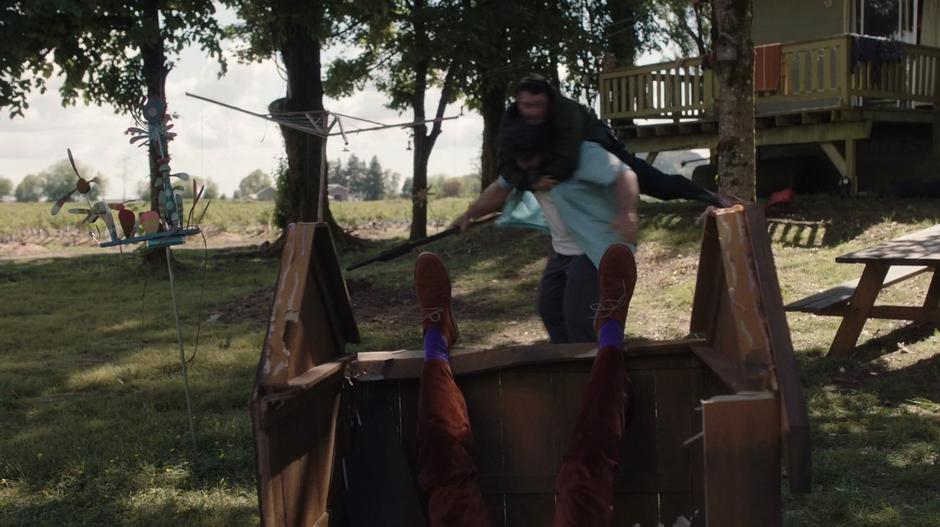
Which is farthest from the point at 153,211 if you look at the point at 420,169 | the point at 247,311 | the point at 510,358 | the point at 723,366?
the point at 420,169

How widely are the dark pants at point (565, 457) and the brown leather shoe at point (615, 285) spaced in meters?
0.15

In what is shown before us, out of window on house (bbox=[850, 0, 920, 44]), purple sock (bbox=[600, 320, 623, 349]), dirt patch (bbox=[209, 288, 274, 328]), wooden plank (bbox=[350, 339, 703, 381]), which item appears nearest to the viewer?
purple sock (bbox=[600, 320, 623, 349])

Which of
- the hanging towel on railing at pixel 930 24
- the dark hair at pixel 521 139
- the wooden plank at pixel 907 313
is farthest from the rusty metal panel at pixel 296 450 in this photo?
the hanging towel on railing at pixel 930 24

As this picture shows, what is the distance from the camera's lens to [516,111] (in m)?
4.16

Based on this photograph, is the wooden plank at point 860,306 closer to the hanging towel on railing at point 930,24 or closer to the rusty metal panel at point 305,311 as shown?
the rusty metal panel at point 305,311

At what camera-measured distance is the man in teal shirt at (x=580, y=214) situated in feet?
12.8

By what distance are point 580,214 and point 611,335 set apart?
0.80 metres

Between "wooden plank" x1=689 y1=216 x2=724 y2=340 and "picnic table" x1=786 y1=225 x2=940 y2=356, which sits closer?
"wooden plank" x1=689 y1=216 x2=724 y2=340

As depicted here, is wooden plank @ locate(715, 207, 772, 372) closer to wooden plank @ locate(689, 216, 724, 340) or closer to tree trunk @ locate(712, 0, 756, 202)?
wooden plank @ locate(689, 216, 724, 340)

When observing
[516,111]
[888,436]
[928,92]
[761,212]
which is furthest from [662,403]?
[928,92]

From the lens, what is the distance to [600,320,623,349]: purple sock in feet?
11.0

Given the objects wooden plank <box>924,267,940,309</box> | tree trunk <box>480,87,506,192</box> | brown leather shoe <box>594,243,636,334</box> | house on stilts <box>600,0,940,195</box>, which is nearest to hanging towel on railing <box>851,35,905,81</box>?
house on stilts <box>600,0,940,195</box>

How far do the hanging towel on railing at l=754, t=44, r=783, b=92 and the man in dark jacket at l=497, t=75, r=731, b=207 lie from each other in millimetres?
12172

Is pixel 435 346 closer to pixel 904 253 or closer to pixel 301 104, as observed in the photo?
pixel 904 253
